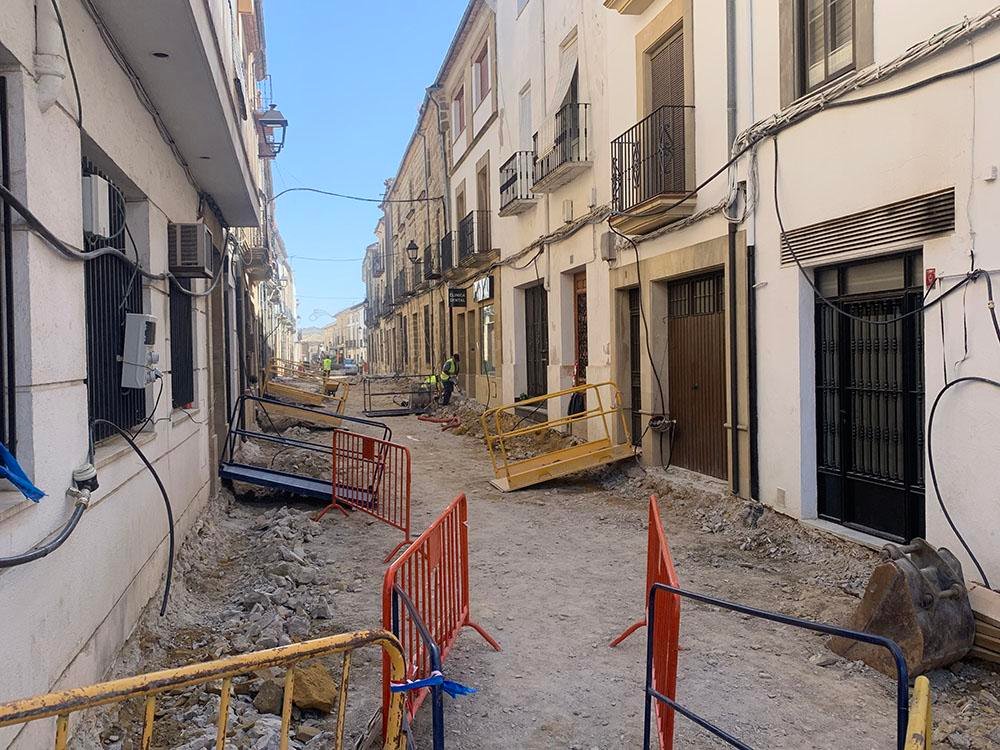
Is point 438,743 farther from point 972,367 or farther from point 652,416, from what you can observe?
point 652,416

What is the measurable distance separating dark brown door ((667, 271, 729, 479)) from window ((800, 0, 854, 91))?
94.0 inches

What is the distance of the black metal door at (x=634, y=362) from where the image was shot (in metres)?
10.4

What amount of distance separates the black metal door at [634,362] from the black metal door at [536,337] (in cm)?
351

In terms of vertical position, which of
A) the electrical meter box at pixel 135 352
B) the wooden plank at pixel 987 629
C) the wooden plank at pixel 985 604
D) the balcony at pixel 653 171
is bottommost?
the wooden plank at pixel 987 629

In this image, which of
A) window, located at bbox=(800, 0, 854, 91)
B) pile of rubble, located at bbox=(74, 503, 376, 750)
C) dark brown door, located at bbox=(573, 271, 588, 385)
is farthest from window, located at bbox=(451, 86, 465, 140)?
pile of rubble, located at bbox=(74, 503, 376, 750)

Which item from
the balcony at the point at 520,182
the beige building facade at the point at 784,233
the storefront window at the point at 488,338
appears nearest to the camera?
the beige building facade at the point at 784,233

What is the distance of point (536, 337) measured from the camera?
15.2 m

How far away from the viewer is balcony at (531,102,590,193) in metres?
11.4

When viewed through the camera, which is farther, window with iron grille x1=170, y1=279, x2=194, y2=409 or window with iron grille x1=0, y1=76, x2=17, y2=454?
window with iron grille x1=170, y1=279, x2=194, y2=409

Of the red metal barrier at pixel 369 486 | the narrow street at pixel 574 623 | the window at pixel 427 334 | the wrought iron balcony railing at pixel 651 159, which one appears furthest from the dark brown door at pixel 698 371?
the window at pixel 427 334

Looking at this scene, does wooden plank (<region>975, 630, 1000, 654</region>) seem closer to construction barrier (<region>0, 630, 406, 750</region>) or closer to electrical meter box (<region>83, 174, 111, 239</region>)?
construction barrier (<region>0, 630, 406, 750</region>)

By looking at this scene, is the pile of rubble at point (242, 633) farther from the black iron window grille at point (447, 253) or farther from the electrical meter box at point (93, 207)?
the black iron window grille at point (447, 253)

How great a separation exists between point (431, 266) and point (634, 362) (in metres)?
13.7

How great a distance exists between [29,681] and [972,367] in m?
5.22
